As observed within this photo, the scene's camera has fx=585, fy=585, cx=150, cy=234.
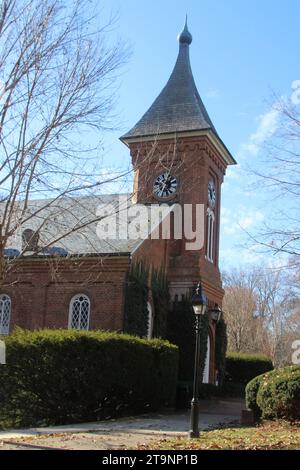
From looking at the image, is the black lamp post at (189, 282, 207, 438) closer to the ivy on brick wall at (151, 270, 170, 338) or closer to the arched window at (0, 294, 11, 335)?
the ivy on brick wall at (151, 270, 170, 338)

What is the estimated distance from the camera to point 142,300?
2416 centimetres

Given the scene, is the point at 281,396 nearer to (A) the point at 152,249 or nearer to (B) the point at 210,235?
(A) the point at 152,249

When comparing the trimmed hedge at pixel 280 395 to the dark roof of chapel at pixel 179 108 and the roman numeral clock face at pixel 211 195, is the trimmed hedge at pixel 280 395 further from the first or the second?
the roman numeral clock face at pixel 211 195

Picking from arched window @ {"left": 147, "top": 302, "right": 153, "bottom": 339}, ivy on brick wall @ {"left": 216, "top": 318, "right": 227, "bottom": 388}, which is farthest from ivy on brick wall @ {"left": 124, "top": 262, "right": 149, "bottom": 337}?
ivy on brick wall @ {"left": 216, "top": 318, "right": 227, "bottom": 388}

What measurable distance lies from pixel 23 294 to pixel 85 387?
9.75m

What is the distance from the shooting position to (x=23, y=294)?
25.3 m

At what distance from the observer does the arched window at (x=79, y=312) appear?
955 inches

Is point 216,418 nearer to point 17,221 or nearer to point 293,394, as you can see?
point 293,394

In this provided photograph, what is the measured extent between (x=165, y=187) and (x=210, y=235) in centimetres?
386

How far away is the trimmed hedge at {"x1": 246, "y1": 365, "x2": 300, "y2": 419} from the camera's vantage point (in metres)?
14.4

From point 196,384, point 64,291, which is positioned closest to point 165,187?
point 64,291

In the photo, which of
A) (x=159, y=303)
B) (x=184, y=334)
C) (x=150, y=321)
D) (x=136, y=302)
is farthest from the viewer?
(x=184, y=334)
